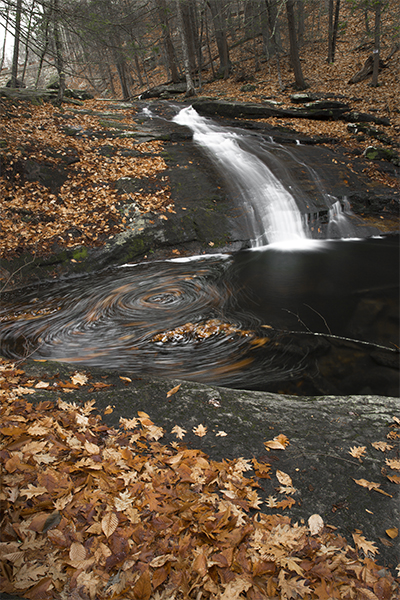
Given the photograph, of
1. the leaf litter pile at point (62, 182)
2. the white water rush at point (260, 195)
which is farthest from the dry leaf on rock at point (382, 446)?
the leaf litter pile at point (62, 182)

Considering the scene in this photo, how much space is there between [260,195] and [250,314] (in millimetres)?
6019

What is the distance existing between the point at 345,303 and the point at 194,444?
513 cm

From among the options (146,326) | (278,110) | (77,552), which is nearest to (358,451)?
(77,552)

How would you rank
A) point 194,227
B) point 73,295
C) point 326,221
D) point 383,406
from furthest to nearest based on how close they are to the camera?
point 326,221 < point 194,227 < point 73,295 < point 383,406

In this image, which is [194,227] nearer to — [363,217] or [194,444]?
[363,217]

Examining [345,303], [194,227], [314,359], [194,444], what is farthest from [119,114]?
[194,444]

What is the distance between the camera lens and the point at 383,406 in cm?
375

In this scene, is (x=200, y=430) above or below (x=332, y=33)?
below

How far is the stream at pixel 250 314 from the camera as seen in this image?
508cm

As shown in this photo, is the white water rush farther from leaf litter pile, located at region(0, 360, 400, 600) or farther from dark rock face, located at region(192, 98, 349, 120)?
leaf litter pile, located at region(0, 360, 400, 600)

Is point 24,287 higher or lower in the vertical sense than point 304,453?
higher

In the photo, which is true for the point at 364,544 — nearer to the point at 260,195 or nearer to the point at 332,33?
the point at 260,195

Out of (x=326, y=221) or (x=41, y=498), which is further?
(x=326, y=221)

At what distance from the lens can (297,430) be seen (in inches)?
132
